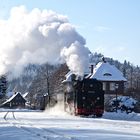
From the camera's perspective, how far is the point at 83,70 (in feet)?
162

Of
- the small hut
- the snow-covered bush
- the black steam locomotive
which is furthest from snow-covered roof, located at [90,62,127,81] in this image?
the small hut

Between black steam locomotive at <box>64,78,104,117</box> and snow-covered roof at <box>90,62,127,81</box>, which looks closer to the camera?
black steam locomotive at <box>64,78,104,117</box>

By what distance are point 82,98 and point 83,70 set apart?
20.3 ft

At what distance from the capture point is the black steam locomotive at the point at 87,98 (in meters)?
42.8

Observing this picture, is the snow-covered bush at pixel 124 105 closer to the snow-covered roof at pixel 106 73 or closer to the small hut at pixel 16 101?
the snow-covered roof at pixel 106 73

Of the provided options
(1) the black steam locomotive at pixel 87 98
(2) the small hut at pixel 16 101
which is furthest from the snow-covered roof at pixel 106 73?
(2) the small hut at pixel 16 101

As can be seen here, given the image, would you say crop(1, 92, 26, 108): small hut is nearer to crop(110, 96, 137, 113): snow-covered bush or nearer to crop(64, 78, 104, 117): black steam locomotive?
crop(110, 96, 137, 113): snow-covered bush

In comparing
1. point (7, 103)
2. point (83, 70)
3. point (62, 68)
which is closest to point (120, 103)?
point (83, 70)

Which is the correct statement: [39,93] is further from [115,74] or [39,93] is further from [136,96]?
[136,96]

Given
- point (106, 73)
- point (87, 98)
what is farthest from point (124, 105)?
point (106, 73)

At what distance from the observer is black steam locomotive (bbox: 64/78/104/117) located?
140ft

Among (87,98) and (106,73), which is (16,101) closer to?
(106,73)

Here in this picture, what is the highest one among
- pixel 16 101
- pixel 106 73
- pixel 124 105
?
pixel 106 73

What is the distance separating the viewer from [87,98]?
43.9 meters
